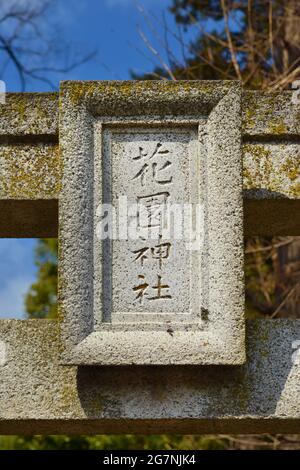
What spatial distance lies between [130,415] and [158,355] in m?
0.27

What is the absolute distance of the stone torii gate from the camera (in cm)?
309

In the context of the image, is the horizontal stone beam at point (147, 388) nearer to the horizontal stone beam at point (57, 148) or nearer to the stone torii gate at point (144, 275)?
the stone torii gate at point (144, 275)

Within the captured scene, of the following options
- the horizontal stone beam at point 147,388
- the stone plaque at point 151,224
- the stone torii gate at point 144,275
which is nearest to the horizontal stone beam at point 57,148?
the stone torii gate at point 144,275

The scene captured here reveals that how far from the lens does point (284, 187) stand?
3316 mm

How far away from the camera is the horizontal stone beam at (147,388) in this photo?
318 cm

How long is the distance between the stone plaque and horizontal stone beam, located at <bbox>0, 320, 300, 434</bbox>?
17cm

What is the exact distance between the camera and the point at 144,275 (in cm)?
315

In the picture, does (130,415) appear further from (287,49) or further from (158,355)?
(287,49)

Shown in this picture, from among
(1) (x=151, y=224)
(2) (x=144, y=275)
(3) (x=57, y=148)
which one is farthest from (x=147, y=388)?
(3) (x=57, y=148)

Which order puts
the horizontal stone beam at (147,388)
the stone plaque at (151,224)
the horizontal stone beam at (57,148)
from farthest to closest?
the horizontal stone beam at (57,148)
the horizontal stone beam at (147,388)
the stone plaque at (151,224)

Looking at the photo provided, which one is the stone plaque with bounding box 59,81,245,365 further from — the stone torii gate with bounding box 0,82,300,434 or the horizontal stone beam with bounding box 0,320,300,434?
the horizontal stone beam with bounding box 0,320,300,434

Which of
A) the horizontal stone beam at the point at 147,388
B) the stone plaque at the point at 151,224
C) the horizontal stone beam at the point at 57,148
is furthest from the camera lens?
the horizontal stone beam at the point at 57,148

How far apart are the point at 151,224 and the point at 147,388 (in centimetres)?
58
